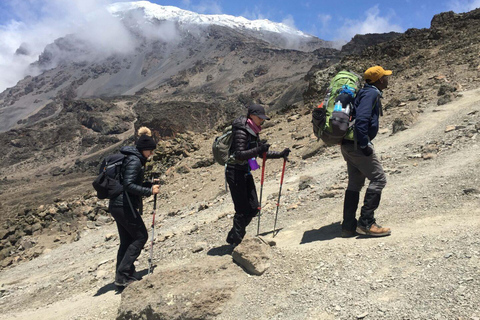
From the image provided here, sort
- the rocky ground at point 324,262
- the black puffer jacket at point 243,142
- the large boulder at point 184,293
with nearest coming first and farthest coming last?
the rocky ground at point 324,262 < the large boulder at point 184,293 < the black puffer jacket at point 243,142

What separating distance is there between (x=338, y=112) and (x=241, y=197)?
1518 mm

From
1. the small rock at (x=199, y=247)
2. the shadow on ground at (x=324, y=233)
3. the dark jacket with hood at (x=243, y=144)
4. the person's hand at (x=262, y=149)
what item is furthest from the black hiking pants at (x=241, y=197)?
the small rock at (x=199, y=247)

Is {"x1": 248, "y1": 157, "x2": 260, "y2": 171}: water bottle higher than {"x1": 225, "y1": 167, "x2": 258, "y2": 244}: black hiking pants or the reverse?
higher

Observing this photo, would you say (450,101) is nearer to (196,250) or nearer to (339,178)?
(339,178)

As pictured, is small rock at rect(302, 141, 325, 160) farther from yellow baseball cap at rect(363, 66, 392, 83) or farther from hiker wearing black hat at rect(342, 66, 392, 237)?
yellow baseball cap at rect(363, 66, 392, 83)

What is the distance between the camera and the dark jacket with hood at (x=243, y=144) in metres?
4.05

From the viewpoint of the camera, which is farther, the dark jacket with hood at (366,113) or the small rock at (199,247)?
the small rock at (199,247)

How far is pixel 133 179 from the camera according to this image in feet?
13.6

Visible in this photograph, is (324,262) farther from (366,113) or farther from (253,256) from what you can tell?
(366,113)

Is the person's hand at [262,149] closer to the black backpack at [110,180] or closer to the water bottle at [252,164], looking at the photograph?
the water bottle at [252,164]

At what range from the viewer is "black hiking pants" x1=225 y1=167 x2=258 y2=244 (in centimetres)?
433

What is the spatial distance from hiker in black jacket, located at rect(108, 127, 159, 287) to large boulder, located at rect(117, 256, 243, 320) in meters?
0.80

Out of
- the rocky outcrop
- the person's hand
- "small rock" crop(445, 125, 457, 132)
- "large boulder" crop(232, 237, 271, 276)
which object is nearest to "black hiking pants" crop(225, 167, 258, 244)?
the person's hand

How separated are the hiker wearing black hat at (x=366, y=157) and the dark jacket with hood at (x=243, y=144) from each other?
101cm
